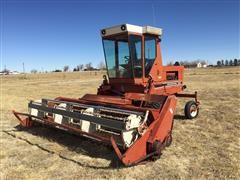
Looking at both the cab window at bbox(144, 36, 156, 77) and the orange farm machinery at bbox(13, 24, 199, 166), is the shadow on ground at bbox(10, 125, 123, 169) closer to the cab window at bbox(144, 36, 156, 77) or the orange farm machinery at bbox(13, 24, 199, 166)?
the orange farm machinery at bbox(13, 24, 199, 166)

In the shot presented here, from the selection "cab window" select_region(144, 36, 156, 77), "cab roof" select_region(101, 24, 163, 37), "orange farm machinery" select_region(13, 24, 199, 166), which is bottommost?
"orange farm machinery" select_region(13, 24, 199, 166)

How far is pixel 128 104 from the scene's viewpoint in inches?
318

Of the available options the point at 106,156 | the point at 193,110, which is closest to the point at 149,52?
the point at 193,110

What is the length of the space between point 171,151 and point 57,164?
8.16 feet

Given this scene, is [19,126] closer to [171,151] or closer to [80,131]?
[80,131]

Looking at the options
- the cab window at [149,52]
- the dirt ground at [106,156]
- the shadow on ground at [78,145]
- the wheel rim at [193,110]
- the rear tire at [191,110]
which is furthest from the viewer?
the wheel rim at [193,110]

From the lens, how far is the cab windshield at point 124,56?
888cm

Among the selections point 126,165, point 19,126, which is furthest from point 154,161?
point 19,126

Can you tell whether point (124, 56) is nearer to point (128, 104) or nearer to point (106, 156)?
point (128, 104)

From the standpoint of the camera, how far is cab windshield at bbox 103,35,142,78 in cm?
888

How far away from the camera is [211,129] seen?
8.93 metres

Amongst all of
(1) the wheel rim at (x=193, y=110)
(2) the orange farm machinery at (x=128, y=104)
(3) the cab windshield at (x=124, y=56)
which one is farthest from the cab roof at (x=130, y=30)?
(1) the wheel rim at (x=193, y=110)

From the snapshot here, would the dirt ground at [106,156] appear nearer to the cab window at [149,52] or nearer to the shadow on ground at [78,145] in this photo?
→ the shadow on ground at [78,145]

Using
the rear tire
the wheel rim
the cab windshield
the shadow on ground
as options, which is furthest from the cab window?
the shadow on ground
